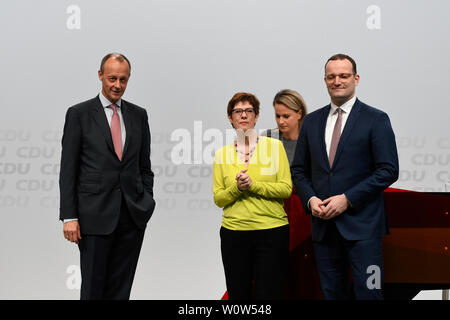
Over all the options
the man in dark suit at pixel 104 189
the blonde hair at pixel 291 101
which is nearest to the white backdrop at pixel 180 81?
the blonde hair at pixel 291 101

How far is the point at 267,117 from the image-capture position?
4164mm

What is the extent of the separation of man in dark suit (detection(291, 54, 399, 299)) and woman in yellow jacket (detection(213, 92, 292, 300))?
20 centimetres

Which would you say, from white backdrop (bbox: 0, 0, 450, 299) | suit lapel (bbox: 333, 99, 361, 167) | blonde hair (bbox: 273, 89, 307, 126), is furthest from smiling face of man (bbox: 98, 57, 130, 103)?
white backdrop (bbox: 0, 0, 450, 299)

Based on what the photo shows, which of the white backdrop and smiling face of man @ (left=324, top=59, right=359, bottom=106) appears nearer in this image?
smiling face of man @ (left=324, top=59, right=359, bottom=106)

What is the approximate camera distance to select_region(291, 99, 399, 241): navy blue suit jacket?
2.64 meters

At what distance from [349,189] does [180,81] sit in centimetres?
197

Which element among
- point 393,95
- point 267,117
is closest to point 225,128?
point 267,117

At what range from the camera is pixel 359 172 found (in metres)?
2.70

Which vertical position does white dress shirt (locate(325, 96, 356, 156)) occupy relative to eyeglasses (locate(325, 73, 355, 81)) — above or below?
below

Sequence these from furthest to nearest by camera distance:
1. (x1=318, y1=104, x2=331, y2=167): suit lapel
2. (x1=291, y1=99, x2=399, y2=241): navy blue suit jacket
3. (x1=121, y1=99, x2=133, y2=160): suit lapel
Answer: (x1=121, y1=99, x2=133, y2=160): suit lapel
(x1=318, y1=104, x2=331, y2=167): suit lapel
(x1=291, y1=99, x2=399, y2=241): navy blue suit jacket

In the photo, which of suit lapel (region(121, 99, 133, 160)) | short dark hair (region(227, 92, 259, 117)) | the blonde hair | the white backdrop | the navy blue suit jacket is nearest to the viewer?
the navy blue suit jacket

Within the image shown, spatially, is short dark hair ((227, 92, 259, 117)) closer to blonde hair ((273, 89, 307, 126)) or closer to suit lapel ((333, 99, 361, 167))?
blonde hair ((273, 89, 307, 126))

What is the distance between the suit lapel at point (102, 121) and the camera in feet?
9.24

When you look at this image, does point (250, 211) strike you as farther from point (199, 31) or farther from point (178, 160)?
point (199, 31)
